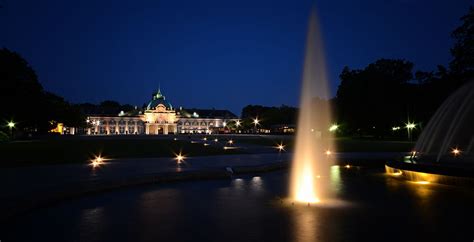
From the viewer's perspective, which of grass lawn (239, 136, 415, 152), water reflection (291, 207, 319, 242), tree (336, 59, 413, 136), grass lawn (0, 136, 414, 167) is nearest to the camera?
water reflection (291, 207, 319, 242)

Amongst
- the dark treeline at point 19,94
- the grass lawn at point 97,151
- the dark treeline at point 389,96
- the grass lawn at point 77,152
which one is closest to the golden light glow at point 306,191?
the grass lawn at point 97,151

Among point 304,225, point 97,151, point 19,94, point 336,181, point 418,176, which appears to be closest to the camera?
point 304,225

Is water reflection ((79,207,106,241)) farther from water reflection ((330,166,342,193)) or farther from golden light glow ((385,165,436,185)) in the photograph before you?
golden light glow ((385,165,436,185))

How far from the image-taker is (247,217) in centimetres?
982

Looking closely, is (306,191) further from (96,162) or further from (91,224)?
(96,162)

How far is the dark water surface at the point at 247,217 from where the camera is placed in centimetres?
823

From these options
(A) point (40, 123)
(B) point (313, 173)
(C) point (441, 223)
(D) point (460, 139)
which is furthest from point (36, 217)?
(A) point (40, 123)

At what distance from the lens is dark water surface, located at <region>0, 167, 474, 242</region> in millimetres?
8227

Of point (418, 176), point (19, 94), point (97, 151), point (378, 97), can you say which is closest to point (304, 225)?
point (418, 176)

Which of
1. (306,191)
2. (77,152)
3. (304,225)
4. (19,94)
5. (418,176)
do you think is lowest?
(304,225)

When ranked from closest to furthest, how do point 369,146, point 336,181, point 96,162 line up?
point 336,181 → point 96,162 → point 369,146

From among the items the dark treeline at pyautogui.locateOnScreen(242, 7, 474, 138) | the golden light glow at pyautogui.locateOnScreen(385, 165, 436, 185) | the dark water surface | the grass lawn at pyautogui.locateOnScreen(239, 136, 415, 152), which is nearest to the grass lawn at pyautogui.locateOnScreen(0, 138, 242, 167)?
the grass lawn at pyautogui.locateOnScreen(239, 136, 415, 152)

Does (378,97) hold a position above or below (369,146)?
above

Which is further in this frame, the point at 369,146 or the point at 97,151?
the point at 369,146
